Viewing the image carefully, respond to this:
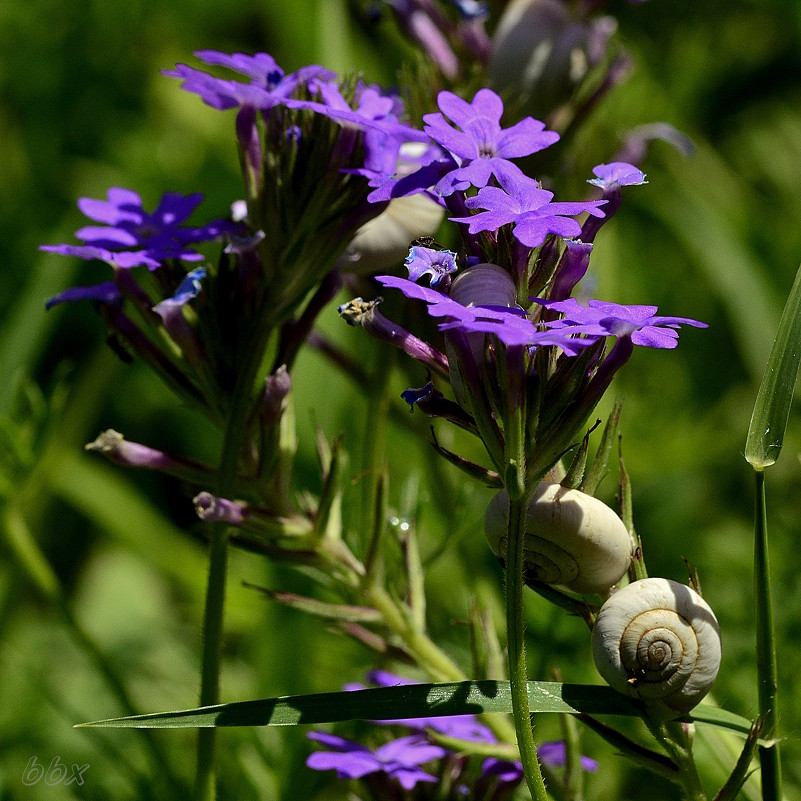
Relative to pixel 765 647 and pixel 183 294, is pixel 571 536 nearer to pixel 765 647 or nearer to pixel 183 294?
pixel 765 647

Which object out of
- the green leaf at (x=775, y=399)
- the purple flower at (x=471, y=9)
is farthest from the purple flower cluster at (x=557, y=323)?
the purple flower at (x=471, y=9)

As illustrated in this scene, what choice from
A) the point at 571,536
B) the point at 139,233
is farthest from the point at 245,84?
the point at 571,536

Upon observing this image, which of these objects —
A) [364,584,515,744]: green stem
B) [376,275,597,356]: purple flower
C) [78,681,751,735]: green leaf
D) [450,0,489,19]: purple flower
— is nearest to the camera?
[376,275,597,356]: purple flower

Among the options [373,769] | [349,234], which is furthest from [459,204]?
[373,769]

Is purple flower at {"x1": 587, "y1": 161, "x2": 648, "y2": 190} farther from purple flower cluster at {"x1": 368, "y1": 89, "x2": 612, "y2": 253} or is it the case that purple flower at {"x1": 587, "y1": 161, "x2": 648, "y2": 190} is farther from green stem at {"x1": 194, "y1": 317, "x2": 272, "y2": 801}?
green stem at {"x1": 194, "y1": 317, "x2": 272, "y2": 801}

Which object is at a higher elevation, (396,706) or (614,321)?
(614,321)

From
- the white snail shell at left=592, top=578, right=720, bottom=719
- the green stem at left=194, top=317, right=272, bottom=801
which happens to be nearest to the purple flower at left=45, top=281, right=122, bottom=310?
the green stem at left=194, top=317, right=272, bottom=801

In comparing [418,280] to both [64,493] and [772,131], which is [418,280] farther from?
[772,131]
